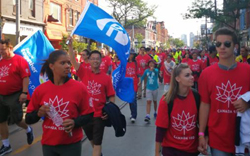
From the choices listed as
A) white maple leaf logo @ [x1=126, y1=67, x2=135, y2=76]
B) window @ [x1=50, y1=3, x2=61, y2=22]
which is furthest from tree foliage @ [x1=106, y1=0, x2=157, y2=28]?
white maple leaf logo @ [x1=126, y1=67, x2=135, y2=76]

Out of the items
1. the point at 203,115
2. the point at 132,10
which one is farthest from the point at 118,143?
the point at 132,10

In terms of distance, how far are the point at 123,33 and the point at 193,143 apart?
274 cm

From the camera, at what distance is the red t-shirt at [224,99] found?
294cm

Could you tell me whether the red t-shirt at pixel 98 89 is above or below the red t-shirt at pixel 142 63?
below

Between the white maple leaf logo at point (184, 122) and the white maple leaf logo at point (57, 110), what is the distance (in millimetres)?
1206

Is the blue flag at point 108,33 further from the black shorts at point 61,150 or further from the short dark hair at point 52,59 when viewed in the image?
the black shorts at point 61,150

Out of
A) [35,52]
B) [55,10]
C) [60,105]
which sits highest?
[55,10]

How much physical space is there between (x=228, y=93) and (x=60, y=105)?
171cm

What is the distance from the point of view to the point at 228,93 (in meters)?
2.96

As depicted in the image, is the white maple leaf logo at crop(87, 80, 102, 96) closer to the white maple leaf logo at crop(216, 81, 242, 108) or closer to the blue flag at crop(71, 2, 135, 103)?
the blue flag at crop(71, 2, 135, 103)

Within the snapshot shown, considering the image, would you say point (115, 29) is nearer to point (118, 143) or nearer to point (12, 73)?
point (12, 73)

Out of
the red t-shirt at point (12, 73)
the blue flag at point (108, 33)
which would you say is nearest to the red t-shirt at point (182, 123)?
the blue flag at point (108, 33)

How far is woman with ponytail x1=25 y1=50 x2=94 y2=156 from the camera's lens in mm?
2994

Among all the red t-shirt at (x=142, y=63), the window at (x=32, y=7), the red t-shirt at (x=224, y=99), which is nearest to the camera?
the red t-shirt at (x=224, y=99)
